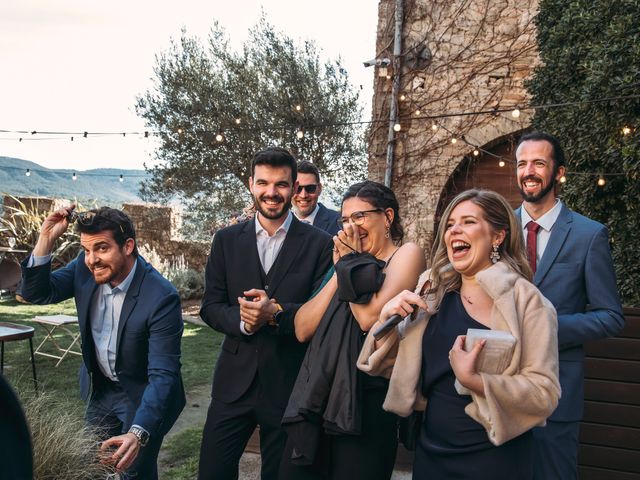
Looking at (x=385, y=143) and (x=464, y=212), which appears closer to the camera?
(x=464, y=212)

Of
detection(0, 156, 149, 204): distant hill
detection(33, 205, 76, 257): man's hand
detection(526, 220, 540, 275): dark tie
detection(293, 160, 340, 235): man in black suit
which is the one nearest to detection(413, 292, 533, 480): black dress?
detection(526, 220, 540, 275): dark tie

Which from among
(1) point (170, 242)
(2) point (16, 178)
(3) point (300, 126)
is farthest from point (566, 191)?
(2) point (16, 178)

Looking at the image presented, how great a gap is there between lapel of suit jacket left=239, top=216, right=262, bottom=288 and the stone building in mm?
6666

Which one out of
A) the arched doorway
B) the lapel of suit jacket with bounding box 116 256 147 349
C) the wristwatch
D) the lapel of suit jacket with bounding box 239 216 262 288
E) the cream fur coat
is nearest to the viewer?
the cream fur coat

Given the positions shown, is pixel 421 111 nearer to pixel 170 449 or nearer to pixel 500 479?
pixel 170 449

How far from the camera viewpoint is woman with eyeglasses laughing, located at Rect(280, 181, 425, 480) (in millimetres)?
2404

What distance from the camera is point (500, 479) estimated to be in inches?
83.0

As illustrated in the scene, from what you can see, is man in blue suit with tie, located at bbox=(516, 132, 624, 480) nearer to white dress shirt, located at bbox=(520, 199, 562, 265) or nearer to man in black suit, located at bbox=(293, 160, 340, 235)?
white dress shirt, located at bbox=(520, 199, 562, 265)

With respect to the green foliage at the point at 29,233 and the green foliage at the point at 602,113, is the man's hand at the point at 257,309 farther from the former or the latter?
the green foliage at the point at 29,233

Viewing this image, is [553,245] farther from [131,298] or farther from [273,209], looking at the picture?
[131,298]

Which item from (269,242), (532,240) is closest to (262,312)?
(269,242)

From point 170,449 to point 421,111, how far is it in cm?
677

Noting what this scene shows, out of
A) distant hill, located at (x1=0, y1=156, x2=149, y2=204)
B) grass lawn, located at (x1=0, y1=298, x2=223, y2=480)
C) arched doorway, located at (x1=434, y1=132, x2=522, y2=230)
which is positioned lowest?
grass lawn, located at (x1=0, y1=298, x2=223, y2=480)

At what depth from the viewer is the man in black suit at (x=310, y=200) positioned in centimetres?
492
